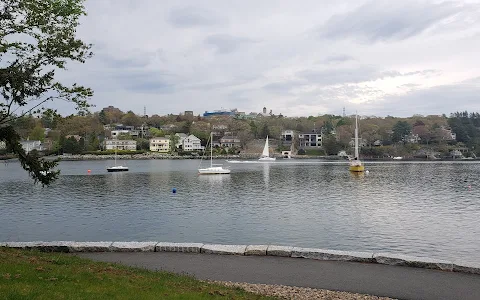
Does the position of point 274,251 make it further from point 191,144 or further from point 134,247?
point 191,144

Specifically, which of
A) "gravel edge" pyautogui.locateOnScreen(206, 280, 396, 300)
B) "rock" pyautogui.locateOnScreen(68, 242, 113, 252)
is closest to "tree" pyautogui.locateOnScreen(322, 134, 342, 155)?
"rock" pyautogui.locateOnScreen(68, 242, 113, 252)

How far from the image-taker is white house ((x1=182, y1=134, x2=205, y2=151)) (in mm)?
183125

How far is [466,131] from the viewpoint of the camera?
590ft

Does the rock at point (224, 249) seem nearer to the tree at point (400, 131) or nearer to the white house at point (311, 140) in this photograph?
the tree at point (400, 131)

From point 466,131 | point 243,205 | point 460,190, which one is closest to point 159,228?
point 243,205

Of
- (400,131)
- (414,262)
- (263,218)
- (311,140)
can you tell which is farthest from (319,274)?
(311,140)

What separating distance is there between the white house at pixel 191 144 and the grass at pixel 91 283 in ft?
571

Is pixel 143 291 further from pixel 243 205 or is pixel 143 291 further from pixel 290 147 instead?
pixel 290 147

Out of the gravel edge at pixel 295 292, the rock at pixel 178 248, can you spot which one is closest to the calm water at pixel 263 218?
the rock at pixel 178 248

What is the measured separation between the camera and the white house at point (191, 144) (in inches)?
7210

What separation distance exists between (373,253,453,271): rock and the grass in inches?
170

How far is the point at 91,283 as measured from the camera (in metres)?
7.84

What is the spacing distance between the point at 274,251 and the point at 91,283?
519cm

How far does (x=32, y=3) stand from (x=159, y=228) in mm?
14034
